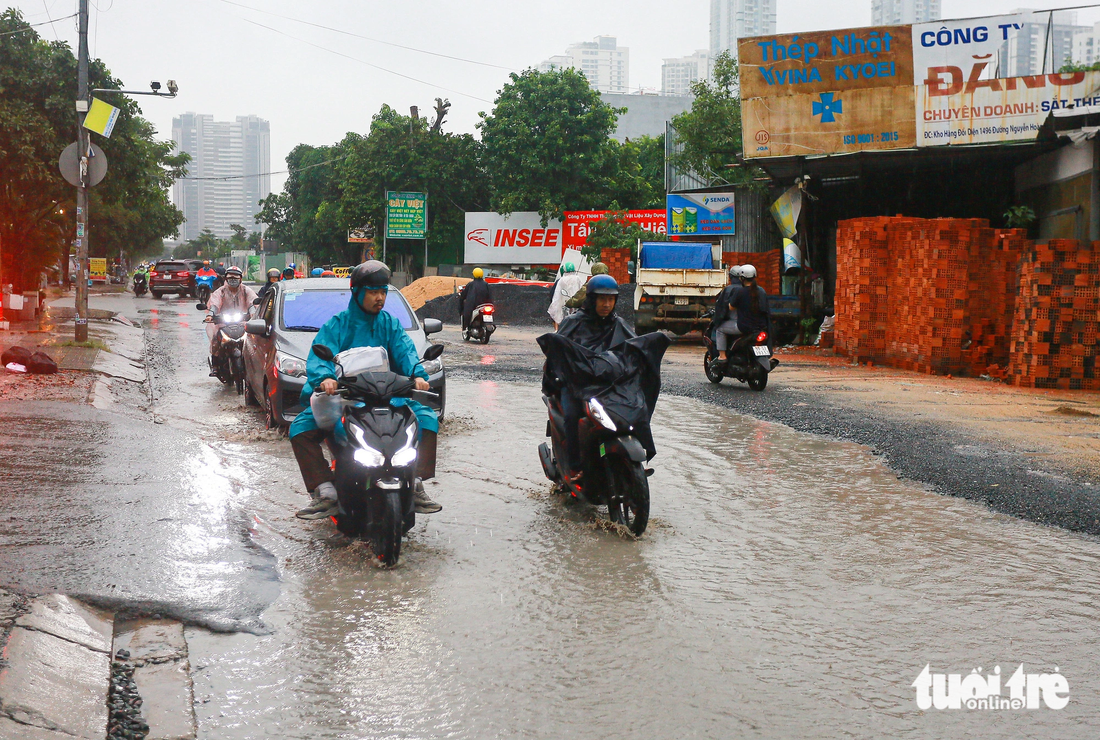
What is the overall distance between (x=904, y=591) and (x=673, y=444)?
14.7 feet

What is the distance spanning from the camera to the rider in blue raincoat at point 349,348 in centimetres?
565

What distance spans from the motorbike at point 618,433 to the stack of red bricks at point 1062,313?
31.1 feet

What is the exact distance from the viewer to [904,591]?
499 centimetres

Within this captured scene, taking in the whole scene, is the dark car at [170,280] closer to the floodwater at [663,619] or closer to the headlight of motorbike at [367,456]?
the floodwater at [663,619]

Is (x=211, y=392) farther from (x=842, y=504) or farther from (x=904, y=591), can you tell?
(x=904, y=591)

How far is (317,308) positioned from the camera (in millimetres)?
10484

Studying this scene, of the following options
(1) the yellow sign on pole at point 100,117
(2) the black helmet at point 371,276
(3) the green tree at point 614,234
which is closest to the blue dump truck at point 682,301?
(1) the yellow sign on pole at point 100,117

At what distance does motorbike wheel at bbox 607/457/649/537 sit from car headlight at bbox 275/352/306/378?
158 inches

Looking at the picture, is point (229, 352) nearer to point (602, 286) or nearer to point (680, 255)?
point (602, 286)

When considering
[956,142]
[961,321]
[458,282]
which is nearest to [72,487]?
[961,321]

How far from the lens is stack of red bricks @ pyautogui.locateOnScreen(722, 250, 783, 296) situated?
27.9 m

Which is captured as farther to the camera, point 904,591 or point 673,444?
point 673,444

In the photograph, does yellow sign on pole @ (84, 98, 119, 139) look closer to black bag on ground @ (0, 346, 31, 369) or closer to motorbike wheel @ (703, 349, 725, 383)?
black bag on ground @ (0, 346, 31, 369)

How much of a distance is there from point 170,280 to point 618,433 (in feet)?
133
